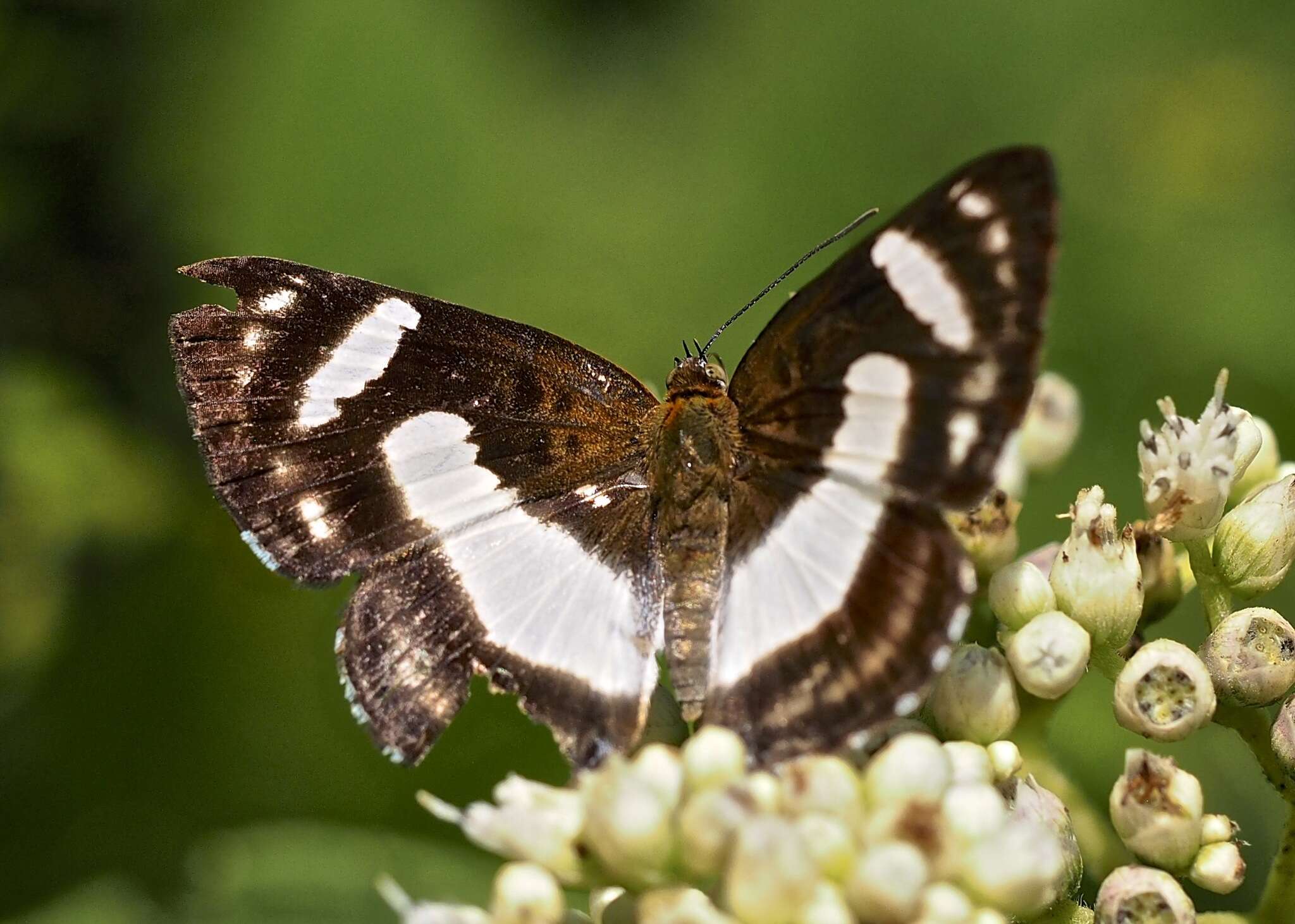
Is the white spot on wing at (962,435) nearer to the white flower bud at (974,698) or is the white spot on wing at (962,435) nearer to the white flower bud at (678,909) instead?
the white flower bud at (974,698)

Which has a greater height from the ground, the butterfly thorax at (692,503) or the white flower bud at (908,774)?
the butterfly thorax at (692,503)

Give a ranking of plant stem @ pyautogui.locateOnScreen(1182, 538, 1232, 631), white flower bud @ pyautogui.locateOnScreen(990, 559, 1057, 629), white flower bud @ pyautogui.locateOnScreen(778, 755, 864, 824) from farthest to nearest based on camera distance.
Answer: plant stem @ pyautogui.locateOnScreen(1182, 538, 1232, 631) < white flower bud @ pyautogui.locateOnScreen(990, 559, 1057, 629) < white flower bud @ pyautogui.locateOnScreen(778, 755, 864, 824)

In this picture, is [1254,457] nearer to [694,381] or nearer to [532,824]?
[694,381]

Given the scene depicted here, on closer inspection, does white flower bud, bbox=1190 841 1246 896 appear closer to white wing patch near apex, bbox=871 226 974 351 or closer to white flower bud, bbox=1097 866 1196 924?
white flower bud, bbox=1097 866 1196 924

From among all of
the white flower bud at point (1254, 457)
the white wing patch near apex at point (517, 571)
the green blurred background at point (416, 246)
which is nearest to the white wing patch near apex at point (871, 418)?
the white wing patch near apex at point (517, 571)

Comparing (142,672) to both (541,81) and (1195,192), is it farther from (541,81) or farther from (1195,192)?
(1195,192)

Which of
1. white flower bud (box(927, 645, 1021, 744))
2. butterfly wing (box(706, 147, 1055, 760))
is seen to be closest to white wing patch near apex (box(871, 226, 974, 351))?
butterfly wing (box(706, 147, 1055, 760))
